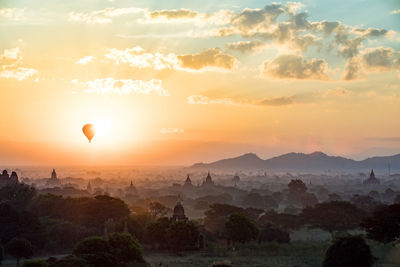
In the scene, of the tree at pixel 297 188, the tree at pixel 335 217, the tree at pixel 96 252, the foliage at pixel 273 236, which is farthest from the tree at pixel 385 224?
the tree at pixel 297 188

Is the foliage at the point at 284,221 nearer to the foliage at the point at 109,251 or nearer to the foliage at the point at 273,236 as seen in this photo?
the foliage at the point at 273,236

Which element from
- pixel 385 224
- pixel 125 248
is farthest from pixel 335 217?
pixel 125 248

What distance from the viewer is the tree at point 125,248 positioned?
40.1 meters

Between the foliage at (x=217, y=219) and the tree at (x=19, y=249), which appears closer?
the tree at (x=19, y=249)

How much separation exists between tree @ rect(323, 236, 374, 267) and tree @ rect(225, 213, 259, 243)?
46.3 feet

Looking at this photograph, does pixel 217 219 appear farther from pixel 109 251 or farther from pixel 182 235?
pixel 109 251

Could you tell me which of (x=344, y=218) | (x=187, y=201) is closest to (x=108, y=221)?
(x=344, y=218)

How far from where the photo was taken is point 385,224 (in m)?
43.0

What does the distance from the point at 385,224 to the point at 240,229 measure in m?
15.5

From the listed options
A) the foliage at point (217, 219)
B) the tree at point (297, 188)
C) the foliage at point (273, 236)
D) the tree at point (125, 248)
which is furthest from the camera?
the tree at point (297, 188)

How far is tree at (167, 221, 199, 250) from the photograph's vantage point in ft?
164

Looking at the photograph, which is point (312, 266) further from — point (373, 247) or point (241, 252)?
point (373, 247)

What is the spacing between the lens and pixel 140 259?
134 ft

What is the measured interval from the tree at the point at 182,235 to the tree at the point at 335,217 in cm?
1963
